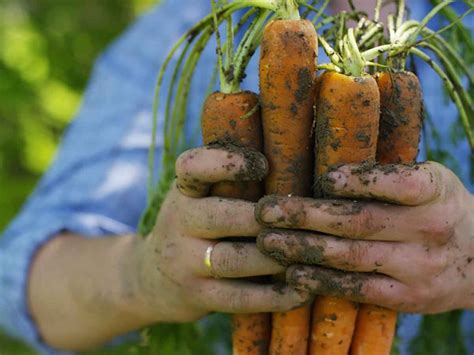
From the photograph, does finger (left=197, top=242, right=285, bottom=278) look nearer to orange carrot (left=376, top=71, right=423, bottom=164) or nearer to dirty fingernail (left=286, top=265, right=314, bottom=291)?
dirty fingernail (left=286, top=265, right=314, bottom=291)

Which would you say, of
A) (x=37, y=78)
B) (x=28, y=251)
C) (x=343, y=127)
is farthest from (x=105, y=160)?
(x=37, y=78)

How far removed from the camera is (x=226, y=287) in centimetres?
103

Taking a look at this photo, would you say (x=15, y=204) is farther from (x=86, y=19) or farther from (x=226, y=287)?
(x=226, y=287)

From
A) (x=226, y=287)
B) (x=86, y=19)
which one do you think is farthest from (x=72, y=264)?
(x=86, y=19)

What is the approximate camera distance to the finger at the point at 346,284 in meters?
0.95

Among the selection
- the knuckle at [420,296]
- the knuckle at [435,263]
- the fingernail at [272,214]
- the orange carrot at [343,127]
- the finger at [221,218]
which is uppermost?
the orange carrot at [343,127]

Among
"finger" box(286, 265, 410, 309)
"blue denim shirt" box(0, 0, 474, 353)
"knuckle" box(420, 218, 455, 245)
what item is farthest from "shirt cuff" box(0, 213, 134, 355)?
"knuckle" box(420, 218, 455, 245)

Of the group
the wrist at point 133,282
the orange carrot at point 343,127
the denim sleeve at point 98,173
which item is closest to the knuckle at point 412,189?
the orange carrot at point 343,127

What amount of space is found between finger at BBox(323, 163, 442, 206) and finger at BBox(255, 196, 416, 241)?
17 mm

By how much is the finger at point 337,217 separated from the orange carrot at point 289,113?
10 centimetres

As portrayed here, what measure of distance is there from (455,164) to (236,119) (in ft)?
1.97

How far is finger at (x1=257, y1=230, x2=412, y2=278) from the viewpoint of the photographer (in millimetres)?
927

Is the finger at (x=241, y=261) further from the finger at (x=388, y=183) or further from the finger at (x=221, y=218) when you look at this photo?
the finger at (x=388, y=183)

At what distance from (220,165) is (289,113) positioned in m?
0.14
